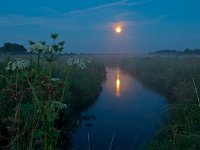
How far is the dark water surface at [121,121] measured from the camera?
31.9 feet

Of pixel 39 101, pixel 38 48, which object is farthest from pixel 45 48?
pixel 39 101

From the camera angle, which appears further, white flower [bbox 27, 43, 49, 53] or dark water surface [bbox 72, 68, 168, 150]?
dark water surface [bbox 72, 68, 168, 150]

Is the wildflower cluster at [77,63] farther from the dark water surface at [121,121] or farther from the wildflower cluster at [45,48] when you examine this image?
the dark water surface at [121,121]

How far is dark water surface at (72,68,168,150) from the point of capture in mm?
9727

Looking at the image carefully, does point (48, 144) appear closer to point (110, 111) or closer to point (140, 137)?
point (140, 137)

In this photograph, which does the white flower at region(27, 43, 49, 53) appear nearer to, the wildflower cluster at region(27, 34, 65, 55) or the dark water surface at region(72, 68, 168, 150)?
the wildflower cluster at region(27, 34, 65, 55)

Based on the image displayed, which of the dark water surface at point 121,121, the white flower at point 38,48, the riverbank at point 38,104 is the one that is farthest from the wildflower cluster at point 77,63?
the dark water surface at point 121,121

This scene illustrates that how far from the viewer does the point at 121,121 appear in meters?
12.6

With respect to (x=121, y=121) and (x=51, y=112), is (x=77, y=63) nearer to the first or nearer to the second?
(x=51, y=112)

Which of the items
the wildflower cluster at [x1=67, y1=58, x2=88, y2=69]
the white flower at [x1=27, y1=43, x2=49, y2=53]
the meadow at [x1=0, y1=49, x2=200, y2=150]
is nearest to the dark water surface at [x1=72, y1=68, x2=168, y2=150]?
the meadow at [x1=0, y1=49, x2=200, y2=150]

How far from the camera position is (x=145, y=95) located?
19.8m

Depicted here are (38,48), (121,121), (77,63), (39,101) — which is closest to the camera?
(38,48)

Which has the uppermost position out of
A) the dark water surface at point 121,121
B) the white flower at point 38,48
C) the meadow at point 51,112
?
the white flower at point 38,48

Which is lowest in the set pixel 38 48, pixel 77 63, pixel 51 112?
pixel 51 112
